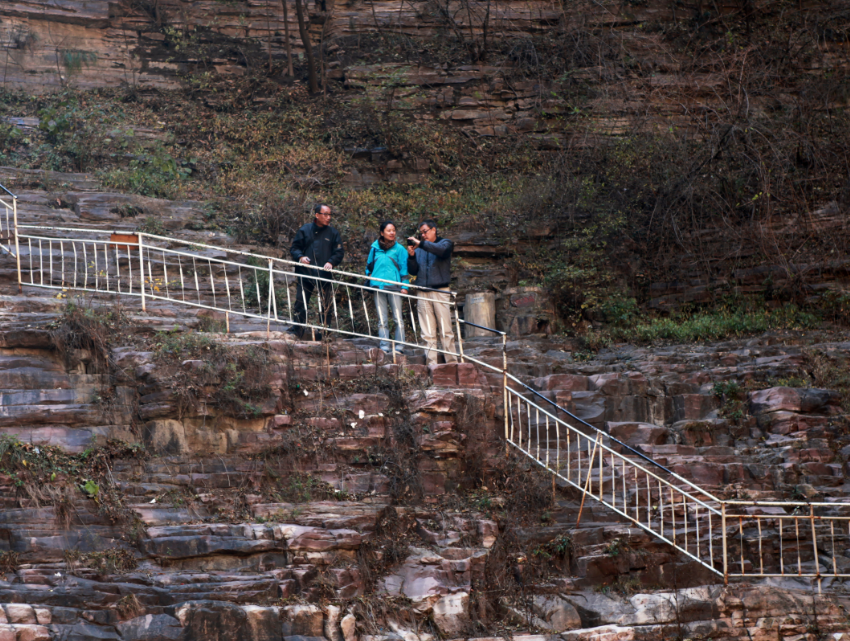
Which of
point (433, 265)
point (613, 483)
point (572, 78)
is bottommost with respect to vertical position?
point (613, 483)

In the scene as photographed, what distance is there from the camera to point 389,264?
1088 cm

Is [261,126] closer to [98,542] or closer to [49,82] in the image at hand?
[49,82]

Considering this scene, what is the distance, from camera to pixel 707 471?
923 cm

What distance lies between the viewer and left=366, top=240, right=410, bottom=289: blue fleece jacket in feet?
35.6

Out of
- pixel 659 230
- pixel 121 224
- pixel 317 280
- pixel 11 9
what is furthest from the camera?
pixel 11 9

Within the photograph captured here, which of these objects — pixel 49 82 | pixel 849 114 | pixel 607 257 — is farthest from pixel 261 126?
pixel 849 114

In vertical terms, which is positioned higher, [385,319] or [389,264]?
[389,264]

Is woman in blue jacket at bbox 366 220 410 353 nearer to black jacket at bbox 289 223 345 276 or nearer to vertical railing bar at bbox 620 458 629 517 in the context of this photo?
black jacket at bbox 289 223 345 276

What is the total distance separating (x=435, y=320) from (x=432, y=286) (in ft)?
1.45

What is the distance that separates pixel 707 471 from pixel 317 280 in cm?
493

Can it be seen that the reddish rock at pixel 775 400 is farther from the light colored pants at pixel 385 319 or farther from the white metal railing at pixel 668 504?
the light colored pants at pixel 385 319

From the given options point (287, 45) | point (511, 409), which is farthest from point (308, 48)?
point (511, 409)

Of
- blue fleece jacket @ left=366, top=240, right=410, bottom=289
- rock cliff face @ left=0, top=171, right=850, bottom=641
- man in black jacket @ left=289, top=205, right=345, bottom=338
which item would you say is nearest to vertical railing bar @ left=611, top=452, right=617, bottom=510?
rock cliff face @ left=0, top=171, right=850, bottom=641

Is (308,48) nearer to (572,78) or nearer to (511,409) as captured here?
(572,78)
